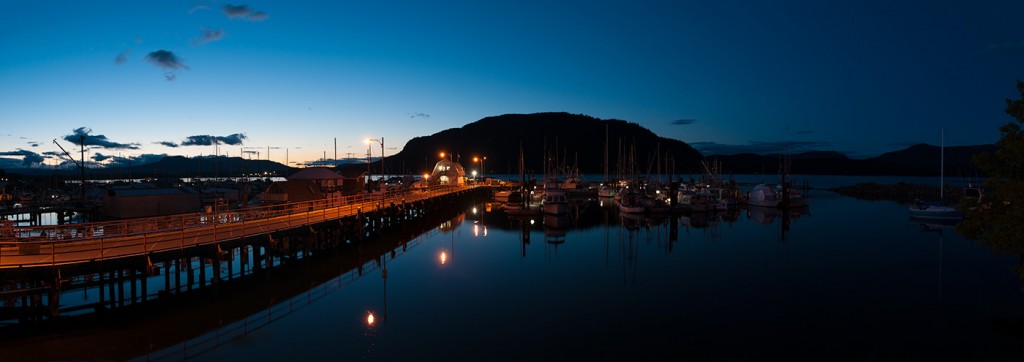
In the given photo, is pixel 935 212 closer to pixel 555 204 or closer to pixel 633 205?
pixel 633 205

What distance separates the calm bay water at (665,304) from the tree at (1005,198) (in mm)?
3458

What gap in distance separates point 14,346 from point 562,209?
4772 centimetres

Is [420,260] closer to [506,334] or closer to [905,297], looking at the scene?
[506,334]

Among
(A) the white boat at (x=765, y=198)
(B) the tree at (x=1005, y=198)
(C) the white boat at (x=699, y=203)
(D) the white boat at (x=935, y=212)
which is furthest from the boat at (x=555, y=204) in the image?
(B) the tree at (x=1005, y=198)

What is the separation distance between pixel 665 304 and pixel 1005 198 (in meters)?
11.6

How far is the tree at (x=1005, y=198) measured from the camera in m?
15.7

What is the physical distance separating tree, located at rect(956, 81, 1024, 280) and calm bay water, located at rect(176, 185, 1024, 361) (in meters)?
3.46

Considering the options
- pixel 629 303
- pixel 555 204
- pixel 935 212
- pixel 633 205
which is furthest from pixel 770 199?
pixel 629 303

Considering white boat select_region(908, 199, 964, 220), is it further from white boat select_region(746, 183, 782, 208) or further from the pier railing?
the pier railing

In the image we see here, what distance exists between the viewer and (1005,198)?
16.2m

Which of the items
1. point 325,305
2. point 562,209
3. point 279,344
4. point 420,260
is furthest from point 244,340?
point 562,209

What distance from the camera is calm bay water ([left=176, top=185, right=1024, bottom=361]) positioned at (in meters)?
16.8

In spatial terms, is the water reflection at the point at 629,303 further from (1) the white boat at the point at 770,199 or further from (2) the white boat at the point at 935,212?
(1) the white boat at the point at 770,199

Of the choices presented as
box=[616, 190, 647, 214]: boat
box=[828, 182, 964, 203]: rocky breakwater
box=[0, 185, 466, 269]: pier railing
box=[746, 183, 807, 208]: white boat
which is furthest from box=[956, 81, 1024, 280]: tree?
box=[828, 182, 964, 203]: rocky breakwater
